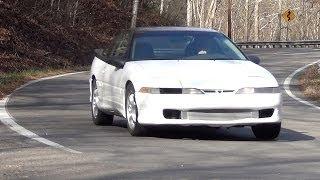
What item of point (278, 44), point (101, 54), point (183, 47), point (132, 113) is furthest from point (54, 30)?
point (278, 44)

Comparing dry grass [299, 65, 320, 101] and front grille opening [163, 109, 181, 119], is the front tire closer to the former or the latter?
front grille opening [163, 109, 181, 119]

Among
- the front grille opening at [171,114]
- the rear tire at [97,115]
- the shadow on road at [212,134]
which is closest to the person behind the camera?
the front grille opening at [171,114]

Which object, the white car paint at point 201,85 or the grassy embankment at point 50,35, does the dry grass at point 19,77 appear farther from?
the white car paint at point 201,85

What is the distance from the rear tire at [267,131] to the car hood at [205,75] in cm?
57

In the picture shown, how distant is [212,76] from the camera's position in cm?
1007

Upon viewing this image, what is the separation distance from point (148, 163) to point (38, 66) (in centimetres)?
2198

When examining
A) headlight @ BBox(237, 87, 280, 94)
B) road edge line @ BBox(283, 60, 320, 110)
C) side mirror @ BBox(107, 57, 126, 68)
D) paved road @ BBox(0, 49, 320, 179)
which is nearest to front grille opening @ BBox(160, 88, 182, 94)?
paved road @ BBox(0, 49, 320, 179)

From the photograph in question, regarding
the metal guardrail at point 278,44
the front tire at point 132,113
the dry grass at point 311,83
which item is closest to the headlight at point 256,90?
the front tire at point 132,113

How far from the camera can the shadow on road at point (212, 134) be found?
423 inches

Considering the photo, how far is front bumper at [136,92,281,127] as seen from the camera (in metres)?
9.93

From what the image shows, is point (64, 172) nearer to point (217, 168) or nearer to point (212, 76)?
point (217, 168)

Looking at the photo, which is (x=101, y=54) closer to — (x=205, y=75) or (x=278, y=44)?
(x=205, y=75)

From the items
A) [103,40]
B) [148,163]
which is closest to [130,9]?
[103,40]

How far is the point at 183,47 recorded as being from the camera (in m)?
11.3
